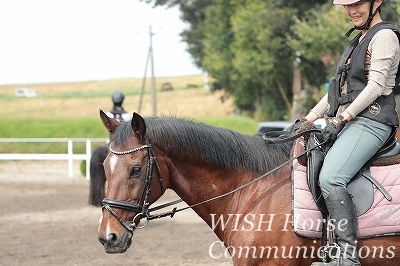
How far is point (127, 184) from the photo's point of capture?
4504 millimetres

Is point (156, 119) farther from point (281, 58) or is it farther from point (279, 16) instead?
Result: point (281, 58)

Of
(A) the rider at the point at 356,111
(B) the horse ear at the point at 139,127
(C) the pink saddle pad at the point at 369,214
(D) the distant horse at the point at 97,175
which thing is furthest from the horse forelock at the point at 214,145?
(D) the distant horse at the point at 97,175

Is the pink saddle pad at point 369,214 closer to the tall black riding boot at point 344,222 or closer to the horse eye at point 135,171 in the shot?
the tall black riding boot at point 344,222

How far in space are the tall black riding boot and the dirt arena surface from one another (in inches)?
85.3

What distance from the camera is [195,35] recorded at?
5147 centimetres

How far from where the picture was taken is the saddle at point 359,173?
4594 mm

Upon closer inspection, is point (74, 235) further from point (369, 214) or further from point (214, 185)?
point (369, 214)

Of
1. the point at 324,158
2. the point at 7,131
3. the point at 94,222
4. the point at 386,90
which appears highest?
the point at 386,90

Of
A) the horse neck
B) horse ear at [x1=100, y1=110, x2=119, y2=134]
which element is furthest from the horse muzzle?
horse ear at [x1=100, y1=110, x2=119, y2=134]

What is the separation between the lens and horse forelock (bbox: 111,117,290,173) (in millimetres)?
4762

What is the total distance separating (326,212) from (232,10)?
42425 mm

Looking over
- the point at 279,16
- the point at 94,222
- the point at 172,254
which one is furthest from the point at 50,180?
the point at 279,16

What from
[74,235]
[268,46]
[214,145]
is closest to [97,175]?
[74,235]

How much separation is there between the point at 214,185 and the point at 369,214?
3.75ft
